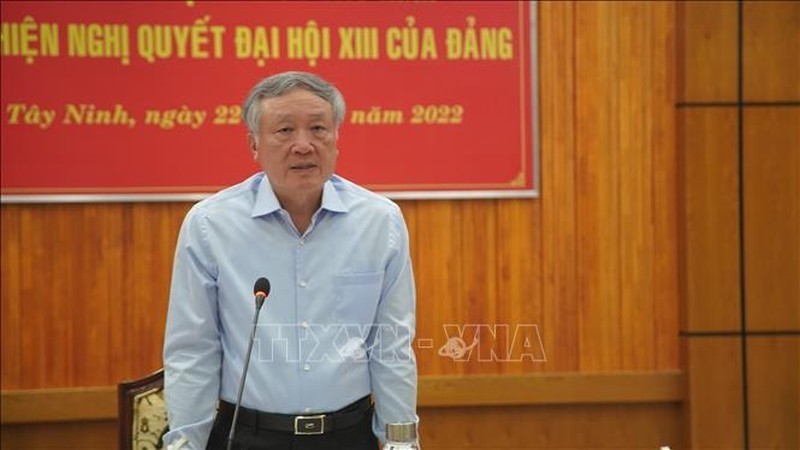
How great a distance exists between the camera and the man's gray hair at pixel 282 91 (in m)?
2.19

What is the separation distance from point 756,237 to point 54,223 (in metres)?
2.89

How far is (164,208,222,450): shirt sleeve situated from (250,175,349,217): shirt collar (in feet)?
0.42

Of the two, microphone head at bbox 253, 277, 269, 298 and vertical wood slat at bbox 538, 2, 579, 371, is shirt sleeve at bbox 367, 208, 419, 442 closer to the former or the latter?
microphone head at bbox 253, 277, 269, 298

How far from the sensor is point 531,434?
4.29 m

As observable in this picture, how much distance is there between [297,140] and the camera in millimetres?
2191

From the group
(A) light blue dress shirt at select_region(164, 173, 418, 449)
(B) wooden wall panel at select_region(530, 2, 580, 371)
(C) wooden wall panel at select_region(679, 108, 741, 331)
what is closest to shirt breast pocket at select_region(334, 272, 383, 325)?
(A) light blue dress shirt at select_region(164, 173, 418, 449)

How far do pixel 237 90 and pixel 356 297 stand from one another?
2.03 metres

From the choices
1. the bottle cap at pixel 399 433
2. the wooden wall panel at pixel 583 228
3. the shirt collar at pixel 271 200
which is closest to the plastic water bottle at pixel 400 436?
the bottle cap at pixel 399 433

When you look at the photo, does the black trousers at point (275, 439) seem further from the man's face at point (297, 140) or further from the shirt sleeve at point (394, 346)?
the man's face at point (297, 140)

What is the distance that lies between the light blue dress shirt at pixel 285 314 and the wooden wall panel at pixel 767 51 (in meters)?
2.52

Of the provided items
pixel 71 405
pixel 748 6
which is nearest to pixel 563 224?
pixel 748 6

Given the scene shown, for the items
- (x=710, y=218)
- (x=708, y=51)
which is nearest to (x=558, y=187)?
(x=710, y=218)

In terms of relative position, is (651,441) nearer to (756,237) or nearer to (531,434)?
(531,434)

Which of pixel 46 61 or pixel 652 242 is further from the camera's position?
pixel 652 242
